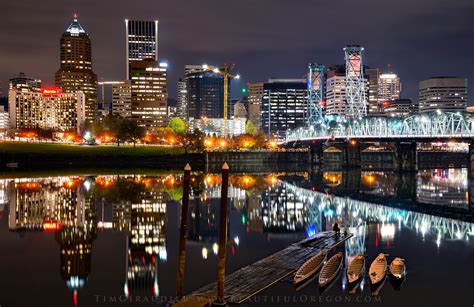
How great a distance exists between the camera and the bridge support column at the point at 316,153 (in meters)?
177

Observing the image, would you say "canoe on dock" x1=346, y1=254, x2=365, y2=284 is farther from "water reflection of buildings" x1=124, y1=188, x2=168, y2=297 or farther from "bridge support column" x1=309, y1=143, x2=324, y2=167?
"bridge support column" x1=309, y1=143, x2=324, y2=167

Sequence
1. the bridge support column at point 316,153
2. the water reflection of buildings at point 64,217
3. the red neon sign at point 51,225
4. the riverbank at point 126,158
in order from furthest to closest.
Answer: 1. the bridge support column at point 316,153
2. the riverbank at point 126,158
3. the red neon sign at point 51,225
4. the water reflection of buildings at point 64,217

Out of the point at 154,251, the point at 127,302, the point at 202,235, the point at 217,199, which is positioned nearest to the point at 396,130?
the point at 217,199

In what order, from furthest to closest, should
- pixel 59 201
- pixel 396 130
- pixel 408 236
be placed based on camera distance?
pixel 396 130 → pixel 59 201 → pixel 408 236

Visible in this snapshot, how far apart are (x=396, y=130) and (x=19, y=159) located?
110 meters

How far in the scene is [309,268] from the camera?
28.6 m

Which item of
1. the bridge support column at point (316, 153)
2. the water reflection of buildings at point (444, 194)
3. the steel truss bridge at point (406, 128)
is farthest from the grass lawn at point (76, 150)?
the water reflection of buildings at point (444, 194)

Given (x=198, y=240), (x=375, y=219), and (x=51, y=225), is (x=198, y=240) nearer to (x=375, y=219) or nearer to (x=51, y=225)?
(x=51, y=225)

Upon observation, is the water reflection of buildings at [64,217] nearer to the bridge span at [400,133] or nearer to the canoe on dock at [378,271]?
the canoe on dock at [378,271]

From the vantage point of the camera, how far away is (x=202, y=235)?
43.4 metres

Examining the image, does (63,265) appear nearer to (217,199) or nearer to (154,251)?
(154,251)

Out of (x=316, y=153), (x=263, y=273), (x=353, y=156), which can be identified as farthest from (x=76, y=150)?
(x=263, y=273)

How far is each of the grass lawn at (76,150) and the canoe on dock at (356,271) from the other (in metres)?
139

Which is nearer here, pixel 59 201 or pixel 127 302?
pixel 127 302
